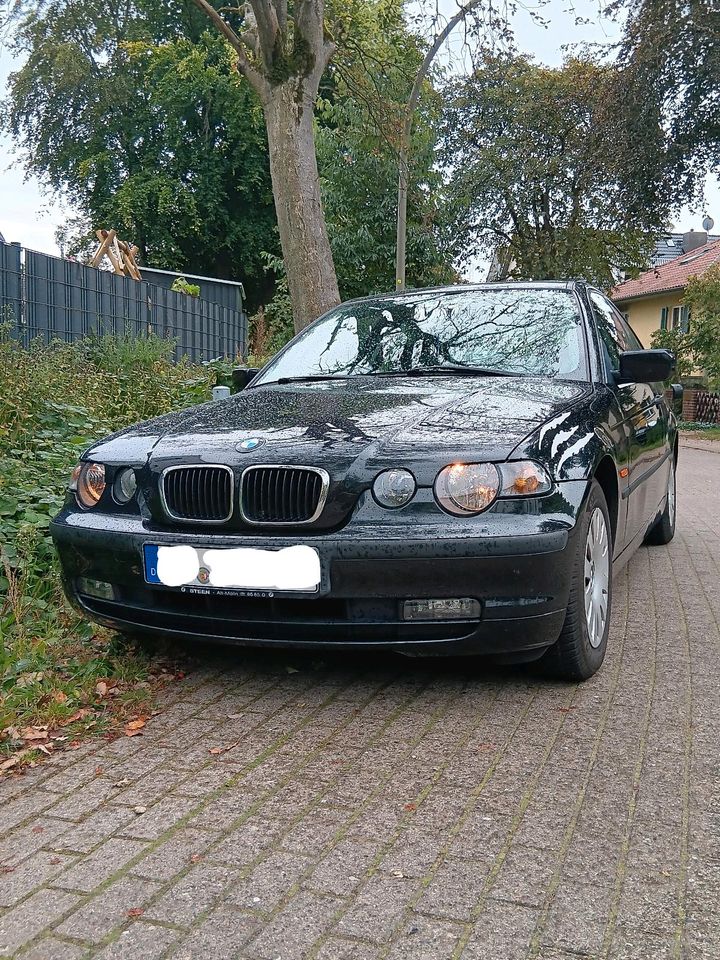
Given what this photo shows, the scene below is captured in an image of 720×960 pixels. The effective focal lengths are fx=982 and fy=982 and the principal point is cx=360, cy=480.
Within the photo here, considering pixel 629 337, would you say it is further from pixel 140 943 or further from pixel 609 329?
pixel 140 943

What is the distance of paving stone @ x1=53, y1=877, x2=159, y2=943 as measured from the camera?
2.10 m

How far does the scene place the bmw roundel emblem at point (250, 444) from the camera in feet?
11.2

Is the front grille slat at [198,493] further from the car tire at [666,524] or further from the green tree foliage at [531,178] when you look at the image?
the green tree foliage at [531,178]

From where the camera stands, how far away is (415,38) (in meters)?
15.5

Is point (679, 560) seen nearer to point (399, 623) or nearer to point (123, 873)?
point (399, 623)

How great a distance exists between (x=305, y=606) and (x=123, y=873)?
3.68ft

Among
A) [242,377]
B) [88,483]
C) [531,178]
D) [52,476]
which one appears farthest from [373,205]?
[88,483]

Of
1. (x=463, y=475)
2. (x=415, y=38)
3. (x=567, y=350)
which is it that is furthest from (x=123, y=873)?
(x=415, y=38)

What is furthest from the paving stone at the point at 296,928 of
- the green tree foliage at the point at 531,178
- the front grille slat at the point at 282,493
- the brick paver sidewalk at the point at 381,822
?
the green tree foliage at the point at 531,178

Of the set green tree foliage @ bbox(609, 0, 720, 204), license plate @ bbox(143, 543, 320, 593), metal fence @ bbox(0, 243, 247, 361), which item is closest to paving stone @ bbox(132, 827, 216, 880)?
license plate @ bbox(143, 543, 320, 593)

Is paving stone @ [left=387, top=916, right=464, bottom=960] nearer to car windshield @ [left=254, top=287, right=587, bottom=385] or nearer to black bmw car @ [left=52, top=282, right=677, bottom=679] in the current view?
black bmw car @ [left=52, top=282, right=677, bottom=679]

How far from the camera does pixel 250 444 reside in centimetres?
343

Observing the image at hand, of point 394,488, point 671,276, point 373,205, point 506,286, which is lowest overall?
point 394,488

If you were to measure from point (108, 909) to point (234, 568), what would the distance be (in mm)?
1270
